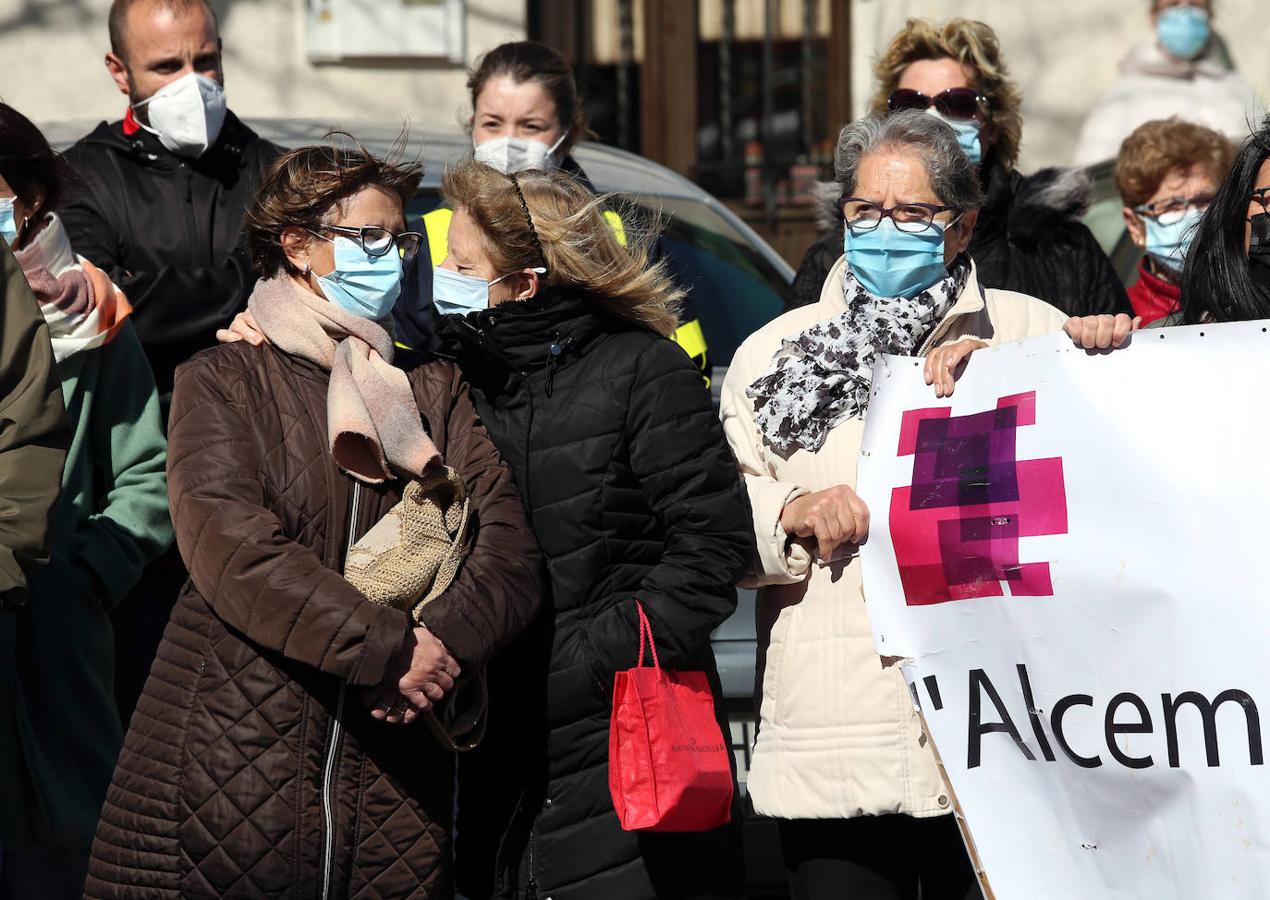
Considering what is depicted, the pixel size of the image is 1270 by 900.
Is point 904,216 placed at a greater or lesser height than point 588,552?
greater

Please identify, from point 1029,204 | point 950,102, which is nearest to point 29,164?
point 950,102

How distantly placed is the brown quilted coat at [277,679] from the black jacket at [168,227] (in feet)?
2.73

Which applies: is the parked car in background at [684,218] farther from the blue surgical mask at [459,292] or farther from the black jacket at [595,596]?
the black jacket at [595,596]

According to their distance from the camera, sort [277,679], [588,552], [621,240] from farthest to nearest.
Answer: [621,240], [588,552], [277,679]

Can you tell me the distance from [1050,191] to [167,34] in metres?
2.20

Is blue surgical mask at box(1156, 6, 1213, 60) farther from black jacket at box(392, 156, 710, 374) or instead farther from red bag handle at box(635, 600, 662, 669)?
red bag handle at box(635, 600, 662, 669)

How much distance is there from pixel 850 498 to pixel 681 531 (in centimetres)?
32

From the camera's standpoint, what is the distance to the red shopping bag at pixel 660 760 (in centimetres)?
330

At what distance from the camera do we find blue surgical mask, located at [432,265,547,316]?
3611 millimetres

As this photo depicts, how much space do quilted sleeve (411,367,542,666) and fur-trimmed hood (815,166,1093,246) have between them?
138 cm

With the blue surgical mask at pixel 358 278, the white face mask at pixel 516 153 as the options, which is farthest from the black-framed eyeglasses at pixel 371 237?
the white face mask at pixel 516 153

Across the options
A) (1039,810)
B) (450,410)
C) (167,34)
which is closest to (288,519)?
(450,410)

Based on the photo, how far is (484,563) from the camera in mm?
3328

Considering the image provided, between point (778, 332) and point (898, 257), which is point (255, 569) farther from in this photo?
point (898, 257)
